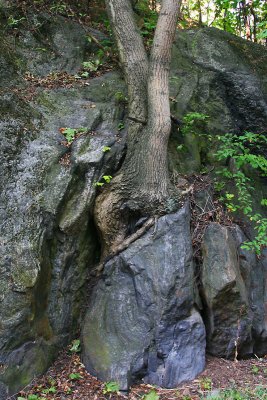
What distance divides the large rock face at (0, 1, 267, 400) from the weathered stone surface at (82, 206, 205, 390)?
0.01m

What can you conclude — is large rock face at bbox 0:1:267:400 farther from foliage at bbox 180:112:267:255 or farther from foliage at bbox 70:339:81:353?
foliage at bbox 180:112:267:255

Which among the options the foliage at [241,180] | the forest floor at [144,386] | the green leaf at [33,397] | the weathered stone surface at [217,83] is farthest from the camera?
the weathered stone surface at [217,83]

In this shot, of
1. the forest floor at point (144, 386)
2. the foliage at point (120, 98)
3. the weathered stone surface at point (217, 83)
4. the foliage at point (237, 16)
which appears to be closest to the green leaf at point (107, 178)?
the foliage at point (120, 98)

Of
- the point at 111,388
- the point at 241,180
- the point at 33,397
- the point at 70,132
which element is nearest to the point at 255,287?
the point at 241,180

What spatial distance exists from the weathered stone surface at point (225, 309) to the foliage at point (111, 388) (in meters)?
1.44

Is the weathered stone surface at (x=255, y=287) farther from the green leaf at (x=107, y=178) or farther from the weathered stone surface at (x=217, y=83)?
the green leaf at (x=107, y=178)

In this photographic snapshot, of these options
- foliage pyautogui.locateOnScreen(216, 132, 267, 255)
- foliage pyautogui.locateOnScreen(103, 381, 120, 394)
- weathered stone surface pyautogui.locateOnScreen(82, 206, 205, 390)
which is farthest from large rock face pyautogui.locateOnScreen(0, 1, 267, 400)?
foliage pyautogui.locateOnScreen(216, 132, 267, 255)

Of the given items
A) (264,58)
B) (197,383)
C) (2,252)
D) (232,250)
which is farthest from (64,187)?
(264,58)

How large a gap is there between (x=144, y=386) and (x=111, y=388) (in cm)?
42

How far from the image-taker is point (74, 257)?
5707 millimetres

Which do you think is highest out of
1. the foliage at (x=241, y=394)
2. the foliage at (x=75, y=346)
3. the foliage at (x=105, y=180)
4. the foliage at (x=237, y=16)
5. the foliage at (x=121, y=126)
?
the foliage at (x=237, y=16)

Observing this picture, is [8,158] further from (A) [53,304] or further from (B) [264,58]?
(B) [264,58]

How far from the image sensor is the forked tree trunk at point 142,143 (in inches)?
232

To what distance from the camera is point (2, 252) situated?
5031 millimetres
